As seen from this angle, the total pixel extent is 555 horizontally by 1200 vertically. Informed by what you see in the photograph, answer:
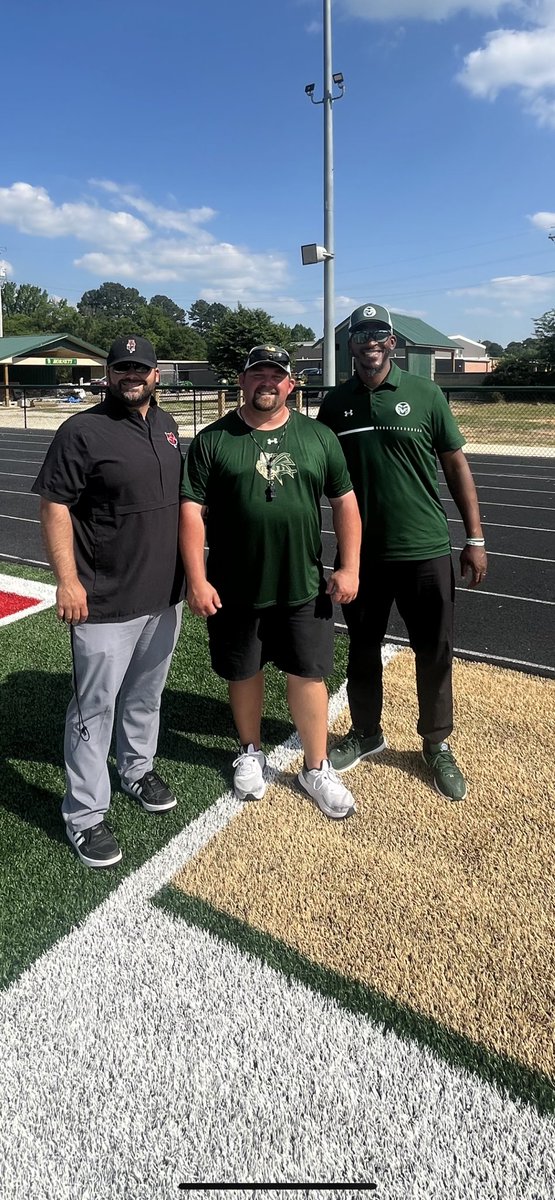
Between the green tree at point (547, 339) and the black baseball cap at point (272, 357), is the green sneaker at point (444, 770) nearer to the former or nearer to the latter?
the black baseball cap at point (272, 357)

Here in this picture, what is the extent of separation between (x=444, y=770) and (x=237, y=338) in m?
41.2

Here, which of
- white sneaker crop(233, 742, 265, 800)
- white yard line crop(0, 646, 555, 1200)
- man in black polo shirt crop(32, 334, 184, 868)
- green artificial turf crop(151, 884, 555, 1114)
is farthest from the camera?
white sneaker crop(233, 742, 265, 800)

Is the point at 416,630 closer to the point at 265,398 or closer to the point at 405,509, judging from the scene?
the point at 405,509

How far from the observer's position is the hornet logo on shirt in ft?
8.44

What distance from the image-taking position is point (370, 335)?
9.20ft

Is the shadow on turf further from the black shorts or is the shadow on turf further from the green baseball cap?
the green baseball cap

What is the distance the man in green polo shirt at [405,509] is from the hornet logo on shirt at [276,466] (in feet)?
1.38

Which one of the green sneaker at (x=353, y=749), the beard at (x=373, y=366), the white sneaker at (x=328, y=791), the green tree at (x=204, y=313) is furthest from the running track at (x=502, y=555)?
the green tree at (x=204, y=313)

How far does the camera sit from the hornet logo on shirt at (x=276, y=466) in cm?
257

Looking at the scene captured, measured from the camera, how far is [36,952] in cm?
228

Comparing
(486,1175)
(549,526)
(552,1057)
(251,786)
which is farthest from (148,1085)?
(549,526)

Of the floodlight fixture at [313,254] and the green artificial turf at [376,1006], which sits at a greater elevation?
the floodlight fixture at [313,254]

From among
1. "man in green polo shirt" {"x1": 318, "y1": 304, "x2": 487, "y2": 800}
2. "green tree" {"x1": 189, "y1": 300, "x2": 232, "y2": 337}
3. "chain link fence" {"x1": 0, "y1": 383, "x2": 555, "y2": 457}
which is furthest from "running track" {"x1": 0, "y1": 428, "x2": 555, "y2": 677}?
"green tree" {"x1": 189, "y1": 300, "x2": 232, "y2": 337}

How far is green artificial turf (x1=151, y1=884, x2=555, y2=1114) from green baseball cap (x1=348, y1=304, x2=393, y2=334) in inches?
90.2
